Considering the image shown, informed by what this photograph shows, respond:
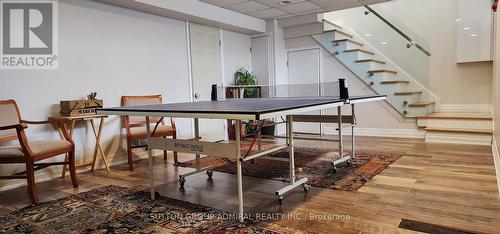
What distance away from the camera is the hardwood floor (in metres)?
2.15

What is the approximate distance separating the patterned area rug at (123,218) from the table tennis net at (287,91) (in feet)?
6.93

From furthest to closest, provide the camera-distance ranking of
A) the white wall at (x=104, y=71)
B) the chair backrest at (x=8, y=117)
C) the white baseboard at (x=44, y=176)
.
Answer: the white wall at (x=104, y=71) → the white baseboard at (x=44, y=176) → the chair backrest at (x=8, y=117)

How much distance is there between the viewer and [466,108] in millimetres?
5695

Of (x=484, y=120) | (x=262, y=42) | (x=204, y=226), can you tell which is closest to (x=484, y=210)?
(x=204, y=226)

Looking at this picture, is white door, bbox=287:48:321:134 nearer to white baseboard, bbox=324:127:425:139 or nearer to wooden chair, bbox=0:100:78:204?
white baseboard, bbox=324:127:425:139

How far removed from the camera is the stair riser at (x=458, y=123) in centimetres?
488

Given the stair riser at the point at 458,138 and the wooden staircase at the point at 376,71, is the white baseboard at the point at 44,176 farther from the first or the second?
the stair riser at the point at 458,138

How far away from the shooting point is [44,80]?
358cm

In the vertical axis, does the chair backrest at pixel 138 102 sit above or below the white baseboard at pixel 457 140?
above

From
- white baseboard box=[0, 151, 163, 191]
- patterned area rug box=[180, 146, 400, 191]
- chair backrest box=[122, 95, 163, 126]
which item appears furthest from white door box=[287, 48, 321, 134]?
white baseboard box=[0, 151, 163, 191]

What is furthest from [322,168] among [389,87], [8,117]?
[8,117]

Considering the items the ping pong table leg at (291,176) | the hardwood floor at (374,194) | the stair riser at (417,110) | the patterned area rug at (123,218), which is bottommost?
the patterned area rug at (123,218)

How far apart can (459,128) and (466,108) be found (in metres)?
0.95

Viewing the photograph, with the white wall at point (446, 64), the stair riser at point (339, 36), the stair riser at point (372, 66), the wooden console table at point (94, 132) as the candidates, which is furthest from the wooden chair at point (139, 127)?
the white wall at point (446, 64)
